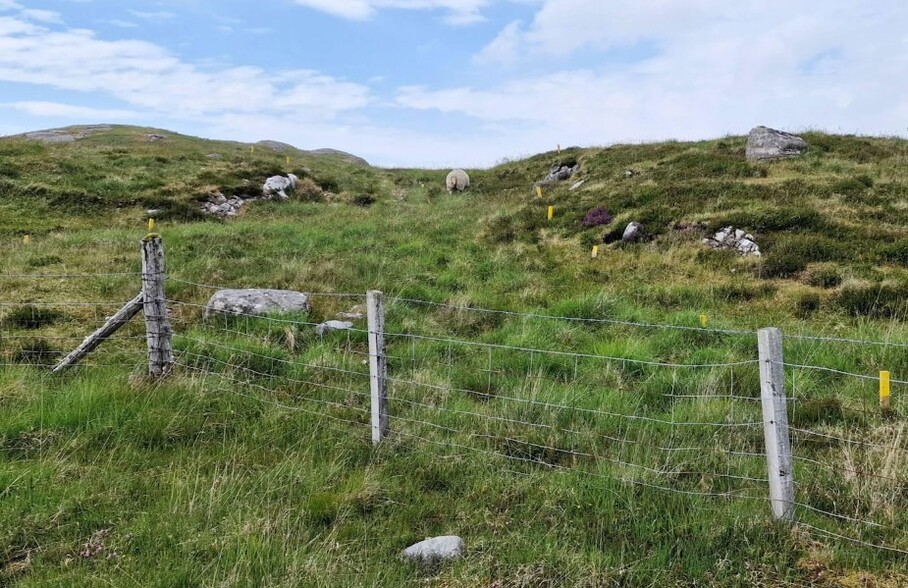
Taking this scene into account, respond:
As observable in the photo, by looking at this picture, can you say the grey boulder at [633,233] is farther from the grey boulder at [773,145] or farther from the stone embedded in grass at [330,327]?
the stone embedded in grass at [330,327]

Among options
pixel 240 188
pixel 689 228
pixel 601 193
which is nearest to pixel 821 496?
pixel 689 228

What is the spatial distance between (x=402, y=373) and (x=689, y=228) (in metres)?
10.8

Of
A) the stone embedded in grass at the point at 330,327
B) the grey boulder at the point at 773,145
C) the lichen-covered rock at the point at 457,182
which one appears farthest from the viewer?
the lichen-covered rock at the point at 457,182

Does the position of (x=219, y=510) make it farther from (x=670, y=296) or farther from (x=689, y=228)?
(x=689, y=228)

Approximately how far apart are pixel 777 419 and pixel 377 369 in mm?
3657

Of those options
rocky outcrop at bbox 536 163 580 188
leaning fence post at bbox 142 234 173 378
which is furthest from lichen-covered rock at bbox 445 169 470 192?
leaning fence post at bbox 142 234 173 378

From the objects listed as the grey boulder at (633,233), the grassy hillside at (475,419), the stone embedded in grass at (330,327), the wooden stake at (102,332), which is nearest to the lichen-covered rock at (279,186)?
the grassy hillside at (475,419)

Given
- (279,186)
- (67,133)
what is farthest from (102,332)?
(67,133)

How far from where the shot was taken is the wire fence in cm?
494

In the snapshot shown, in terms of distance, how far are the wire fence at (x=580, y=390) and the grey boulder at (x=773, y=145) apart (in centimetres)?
1517

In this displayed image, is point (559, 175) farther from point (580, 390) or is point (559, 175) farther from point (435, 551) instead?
point (435, 551)

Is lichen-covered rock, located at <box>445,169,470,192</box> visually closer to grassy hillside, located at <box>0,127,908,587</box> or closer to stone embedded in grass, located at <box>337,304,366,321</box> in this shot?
Result: grassy hillside, located at <box>0,127,908,587</box>

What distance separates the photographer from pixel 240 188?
26.8 m

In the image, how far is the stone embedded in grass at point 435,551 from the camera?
4090 mm
